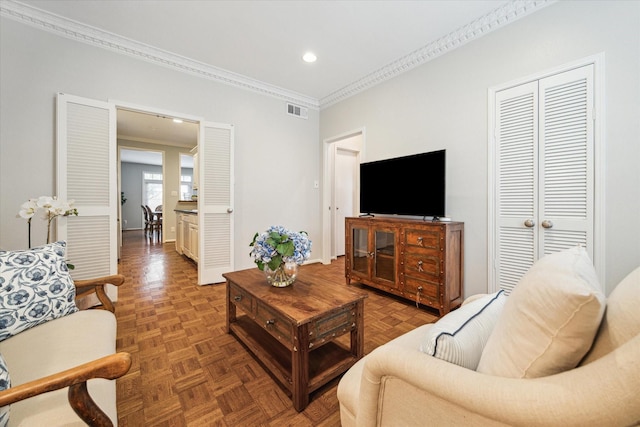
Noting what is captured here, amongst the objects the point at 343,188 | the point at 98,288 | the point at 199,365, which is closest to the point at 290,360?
the point at 199,365

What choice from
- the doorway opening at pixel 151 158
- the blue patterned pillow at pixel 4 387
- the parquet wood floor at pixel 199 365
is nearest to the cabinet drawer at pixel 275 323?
the parquet wood floor at pixel 199 365

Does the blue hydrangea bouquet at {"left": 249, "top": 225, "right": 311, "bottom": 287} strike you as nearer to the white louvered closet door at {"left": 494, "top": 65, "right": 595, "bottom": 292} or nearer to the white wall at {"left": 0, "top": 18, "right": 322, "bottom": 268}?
the white louvered closet door at {"left": 494, "top": 65, "right": 595, "bottom": 292}

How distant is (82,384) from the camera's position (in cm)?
→ 76

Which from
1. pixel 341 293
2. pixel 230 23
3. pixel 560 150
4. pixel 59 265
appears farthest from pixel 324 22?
pixel 59 265

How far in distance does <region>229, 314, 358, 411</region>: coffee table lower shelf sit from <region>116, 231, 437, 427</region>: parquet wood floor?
3.2 inches

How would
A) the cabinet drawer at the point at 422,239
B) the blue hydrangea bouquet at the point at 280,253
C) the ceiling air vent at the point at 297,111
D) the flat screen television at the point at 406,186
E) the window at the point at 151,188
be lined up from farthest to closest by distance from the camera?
1. the window at the point at 151,188
2. the ceiling air vent at the point at 297,111
3. the flat screen television at the point at 406,186
4. the cabinet drawer at the point at 422,239
5. the blue hydrangea bouquet at the point at 280,253

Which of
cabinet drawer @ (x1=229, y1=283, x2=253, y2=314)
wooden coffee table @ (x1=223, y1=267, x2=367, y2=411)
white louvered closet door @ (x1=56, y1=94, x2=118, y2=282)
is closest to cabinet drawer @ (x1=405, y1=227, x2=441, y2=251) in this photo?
wooden coffee table @ (x1=223, y1=267, x2=367, y2=411)

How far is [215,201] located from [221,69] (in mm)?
1689

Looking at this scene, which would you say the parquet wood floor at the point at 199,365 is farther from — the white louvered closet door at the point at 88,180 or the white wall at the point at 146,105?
the white wall at the point at 146,105

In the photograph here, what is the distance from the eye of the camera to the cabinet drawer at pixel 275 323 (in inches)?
53.9

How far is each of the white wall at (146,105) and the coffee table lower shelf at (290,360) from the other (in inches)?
78.8

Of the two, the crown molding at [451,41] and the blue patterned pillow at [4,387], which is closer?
the blue patterned pillow at [4,387]

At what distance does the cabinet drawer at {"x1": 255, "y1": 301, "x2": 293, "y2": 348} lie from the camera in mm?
1369

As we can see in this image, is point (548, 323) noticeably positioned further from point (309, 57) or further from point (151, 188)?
point (151, 188)
